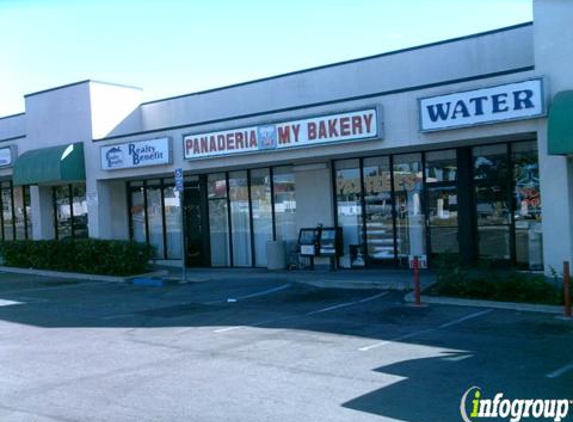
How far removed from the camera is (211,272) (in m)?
21.2

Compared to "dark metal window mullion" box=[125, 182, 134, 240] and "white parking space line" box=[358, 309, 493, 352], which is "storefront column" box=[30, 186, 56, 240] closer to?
"dark metal window mullion" box=[125, 182, 134, 240]

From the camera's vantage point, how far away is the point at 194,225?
911 inches

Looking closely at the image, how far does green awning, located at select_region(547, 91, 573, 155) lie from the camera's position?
1307cm

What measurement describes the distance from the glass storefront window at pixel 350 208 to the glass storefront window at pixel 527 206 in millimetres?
4350

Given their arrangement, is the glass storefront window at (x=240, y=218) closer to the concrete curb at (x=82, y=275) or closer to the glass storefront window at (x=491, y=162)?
the concrete curb at (x=82, y=275)

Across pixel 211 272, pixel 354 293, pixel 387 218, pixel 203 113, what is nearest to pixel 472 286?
pixel 354 293

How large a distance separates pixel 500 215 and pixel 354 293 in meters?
4.43

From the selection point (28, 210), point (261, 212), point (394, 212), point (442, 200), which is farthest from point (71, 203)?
point (442, 200)

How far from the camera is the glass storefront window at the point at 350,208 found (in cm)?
1936

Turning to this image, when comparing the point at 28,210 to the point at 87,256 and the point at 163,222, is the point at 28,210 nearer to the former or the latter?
the point at 163,222

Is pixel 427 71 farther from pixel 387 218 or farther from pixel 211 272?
pixel 211 272

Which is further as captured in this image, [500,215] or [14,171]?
[14,171]

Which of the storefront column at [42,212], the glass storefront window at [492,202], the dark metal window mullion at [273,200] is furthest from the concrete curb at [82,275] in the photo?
the glass storefront window at [492,202]

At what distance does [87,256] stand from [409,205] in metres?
9.89
